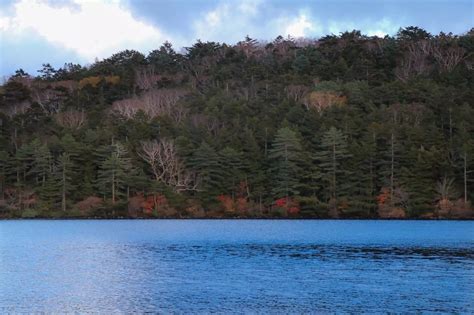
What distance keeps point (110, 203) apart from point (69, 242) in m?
31.9

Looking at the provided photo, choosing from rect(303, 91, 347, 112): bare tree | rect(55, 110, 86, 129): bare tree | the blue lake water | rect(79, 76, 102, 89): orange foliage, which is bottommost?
the blue lake water

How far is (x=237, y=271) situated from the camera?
34.2 m

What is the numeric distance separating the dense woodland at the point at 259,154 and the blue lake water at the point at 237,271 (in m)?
21.0

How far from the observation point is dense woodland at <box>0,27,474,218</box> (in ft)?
261

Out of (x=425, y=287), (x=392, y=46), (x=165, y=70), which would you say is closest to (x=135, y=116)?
(x=165, y=70)

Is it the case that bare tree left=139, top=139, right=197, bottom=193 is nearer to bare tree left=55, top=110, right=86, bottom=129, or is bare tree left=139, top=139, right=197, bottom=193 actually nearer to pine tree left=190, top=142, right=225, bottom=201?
pine tree left=190, top=142, right=225, bottom=201

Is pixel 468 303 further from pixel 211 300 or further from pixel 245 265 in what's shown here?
pixel 245 265

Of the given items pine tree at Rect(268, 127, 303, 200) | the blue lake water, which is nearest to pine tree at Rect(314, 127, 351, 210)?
pine tree at Rect(268, 127, 303, 200)

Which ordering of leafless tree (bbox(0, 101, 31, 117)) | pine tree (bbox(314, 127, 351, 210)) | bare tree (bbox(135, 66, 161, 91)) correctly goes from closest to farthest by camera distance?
pine tree (bbox(314, 127, 351, 210)), leafless tree (bbox(0, 101, 31, 117)), bare tree (bbox(135, 66, 161, 91))

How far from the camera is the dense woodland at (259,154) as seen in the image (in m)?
79.4

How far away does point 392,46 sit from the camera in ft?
415

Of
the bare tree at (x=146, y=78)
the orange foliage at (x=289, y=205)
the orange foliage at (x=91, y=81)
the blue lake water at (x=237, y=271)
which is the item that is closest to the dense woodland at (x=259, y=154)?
the orange foliage at (x=289, y=205)

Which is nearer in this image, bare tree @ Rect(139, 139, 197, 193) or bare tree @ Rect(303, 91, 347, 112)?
bare tree @ Rect(139, 139, 197, 193)

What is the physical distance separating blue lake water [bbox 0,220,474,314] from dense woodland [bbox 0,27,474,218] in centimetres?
2097
